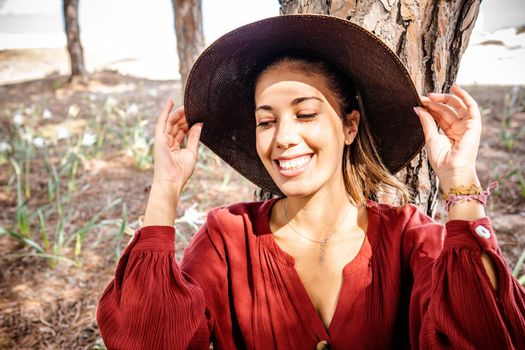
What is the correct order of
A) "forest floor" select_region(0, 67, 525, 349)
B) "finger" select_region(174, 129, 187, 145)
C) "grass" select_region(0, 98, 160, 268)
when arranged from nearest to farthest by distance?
"finger" select_region(174, 129, 187, 145), "forest floor" select_region(0, 67, 525, 349), "grass" select_region(0, 98, 160, 268)

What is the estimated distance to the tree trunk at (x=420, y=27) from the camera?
1.50 meters

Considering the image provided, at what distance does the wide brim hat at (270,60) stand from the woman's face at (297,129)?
116 millimetres

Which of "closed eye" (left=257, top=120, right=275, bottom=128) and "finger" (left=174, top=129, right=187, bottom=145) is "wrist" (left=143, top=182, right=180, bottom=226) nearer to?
"finger" (left=174, top=129, right=187, bottom=145)

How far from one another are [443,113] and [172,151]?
3.35 ft

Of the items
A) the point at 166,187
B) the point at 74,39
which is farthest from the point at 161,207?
the point at 74,39

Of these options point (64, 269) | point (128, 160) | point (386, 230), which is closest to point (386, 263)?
point (386, 230)

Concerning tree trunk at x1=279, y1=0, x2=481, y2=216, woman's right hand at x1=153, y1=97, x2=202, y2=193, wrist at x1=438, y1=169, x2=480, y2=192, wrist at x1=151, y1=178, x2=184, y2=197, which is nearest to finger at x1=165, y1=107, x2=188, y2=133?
woman's right hand at x1=153, y1=97, x2=202, y2=193

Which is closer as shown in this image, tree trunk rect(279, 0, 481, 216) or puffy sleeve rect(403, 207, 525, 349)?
puffy sleeve rect(403, 207, 525, 349)

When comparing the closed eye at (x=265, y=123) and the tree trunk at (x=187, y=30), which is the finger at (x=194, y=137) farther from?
the tree trunk at (x=187, y=30)

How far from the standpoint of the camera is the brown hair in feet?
4.73

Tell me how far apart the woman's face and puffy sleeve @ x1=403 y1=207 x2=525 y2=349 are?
1.53 feet

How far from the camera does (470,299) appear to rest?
1.06 m

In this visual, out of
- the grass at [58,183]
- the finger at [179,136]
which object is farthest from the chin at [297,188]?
the grass at [58,183]

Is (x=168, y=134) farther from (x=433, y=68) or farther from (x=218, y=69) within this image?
(x=433, y=68)
